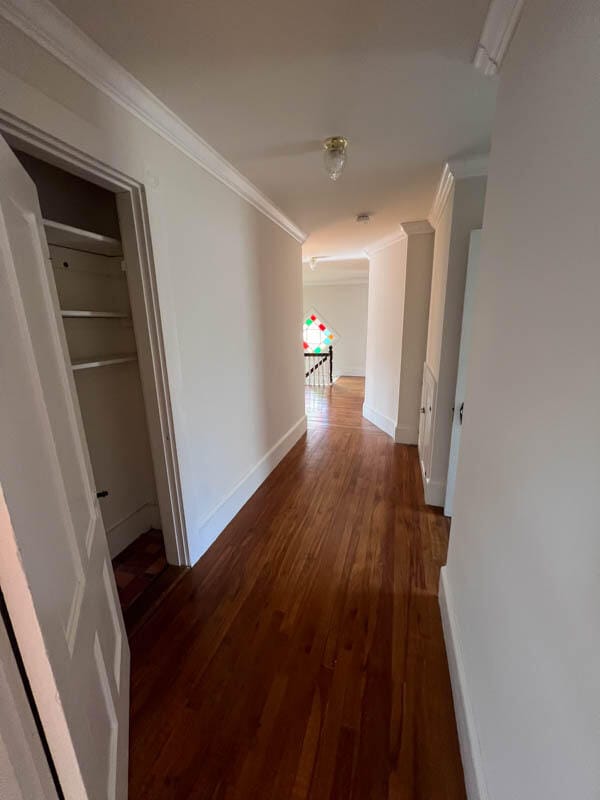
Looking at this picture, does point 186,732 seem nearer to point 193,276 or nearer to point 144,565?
point 144,565

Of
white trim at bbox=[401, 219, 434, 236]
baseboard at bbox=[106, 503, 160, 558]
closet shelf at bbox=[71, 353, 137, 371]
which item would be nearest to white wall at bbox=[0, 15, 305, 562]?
closet shelf at bbox=[71, 353, 137, 371]

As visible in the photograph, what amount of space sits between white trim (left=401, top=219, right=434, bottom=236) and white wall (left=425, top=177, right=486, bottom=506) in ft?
1.74

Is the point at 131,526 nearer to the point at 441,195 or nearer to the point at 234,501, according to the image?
the point at 234,501

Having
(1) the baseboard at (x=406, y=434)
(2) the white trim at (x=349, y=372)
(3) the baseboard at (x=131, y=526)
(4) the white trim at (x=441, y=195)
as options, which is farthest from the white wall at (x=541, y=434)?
(2) the white trim at (x=349, y=372)

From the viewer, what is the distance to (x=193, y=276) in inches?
71.5

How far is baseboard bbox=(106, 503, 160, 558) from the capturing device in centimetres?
200

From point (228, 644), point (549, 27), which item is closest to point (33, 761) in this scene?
point (228, 644)

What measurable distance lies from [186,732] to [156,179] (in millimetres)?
2286

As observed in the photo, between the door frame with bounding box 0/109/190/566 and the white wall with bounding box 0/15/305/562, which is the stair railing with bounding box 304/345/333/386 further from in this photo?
the door frame with bounding box 0/109/190/566

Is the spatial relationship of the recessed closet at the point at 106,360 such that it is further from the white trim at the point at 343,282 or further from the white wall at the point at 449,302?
the white trim at the point at 343,282

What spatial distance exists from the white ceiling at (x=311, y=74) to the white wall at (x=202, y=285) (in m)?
0.20

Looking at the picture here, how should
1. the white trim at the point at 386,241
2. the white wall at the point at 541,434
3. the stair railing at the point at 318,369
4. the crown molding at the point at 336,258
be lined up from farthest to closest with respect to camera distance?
the stair railing at the point at 318,369 → the crown molding at the point at 336,258 → the white trim at the point at 386,241 → the white wall at the point at 541,434

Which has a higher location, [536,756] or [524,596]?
[524,596]

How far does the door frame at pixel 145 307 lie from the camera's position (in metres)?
1.12
